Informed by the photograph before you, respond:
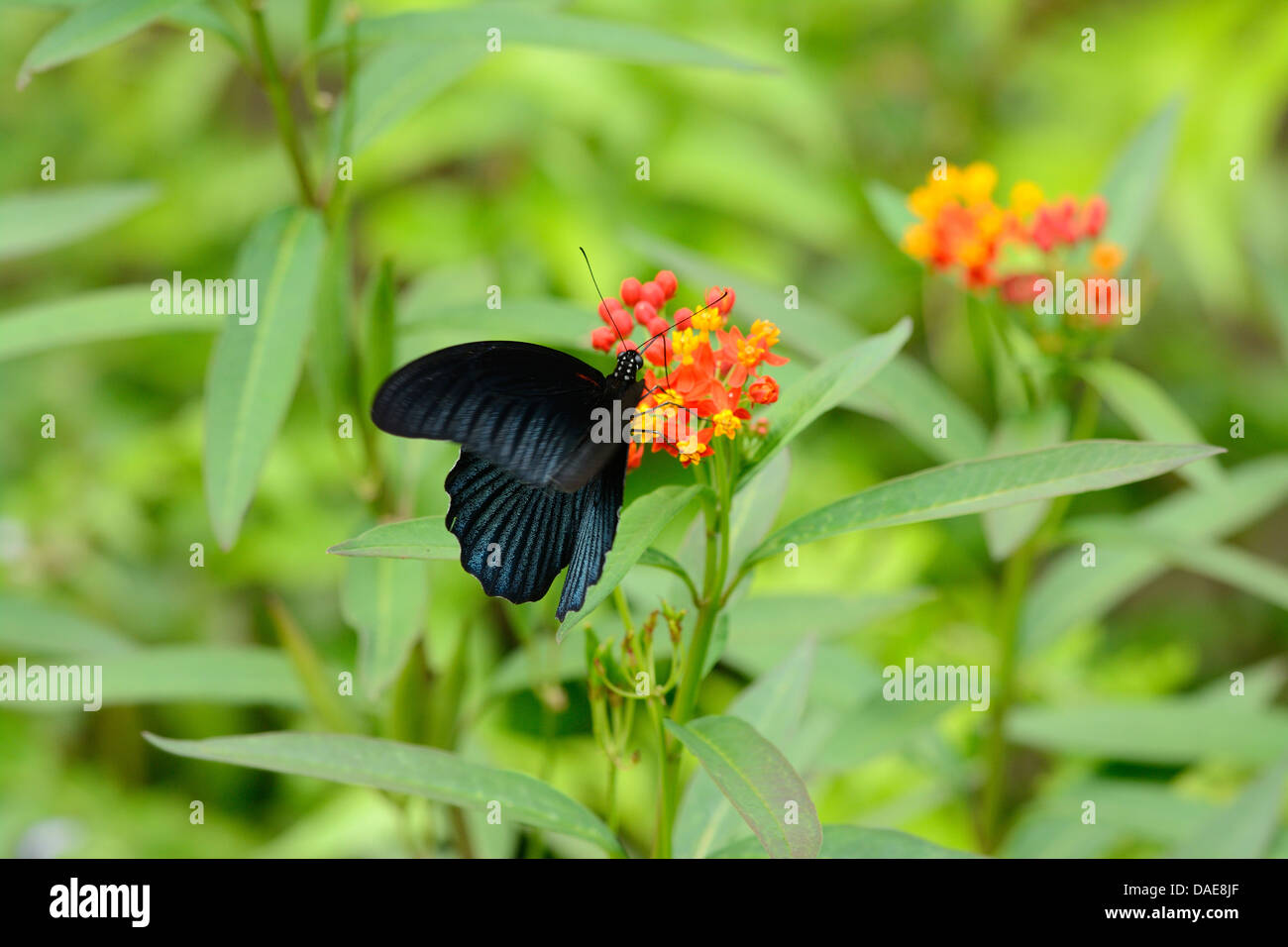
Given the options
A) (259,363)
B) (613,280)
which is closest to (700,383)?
(259,363)

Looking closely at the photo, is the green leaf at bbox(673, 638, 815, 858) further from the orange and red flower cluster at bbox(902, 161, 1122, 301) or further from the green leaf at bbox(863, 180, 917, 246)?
the green leaf at bbox(863, 180, 917, 246)

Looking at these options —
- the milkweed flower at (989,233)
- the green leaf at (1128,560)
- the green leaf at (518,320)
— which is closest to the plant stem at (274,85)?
the green leaf at (518,320)

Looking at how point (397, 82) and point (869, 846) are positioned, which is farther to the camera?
point (397, 82)

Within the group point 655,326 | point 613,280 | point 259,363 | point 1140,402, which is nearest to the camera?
point 655,326

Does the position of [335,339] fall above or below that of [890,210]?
below

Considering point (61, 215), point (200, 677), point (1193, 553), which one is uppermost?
point (61, 215)

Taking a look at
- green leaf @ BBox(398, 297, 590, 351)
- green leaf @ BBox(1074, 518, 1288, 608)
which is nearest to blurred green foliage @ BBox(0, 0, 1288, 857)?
green leaf @ BBox(1074, 518, 1288, 608)

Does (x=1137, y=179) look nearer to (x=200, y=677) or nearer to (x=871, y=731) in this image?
(x=871, y=731)
